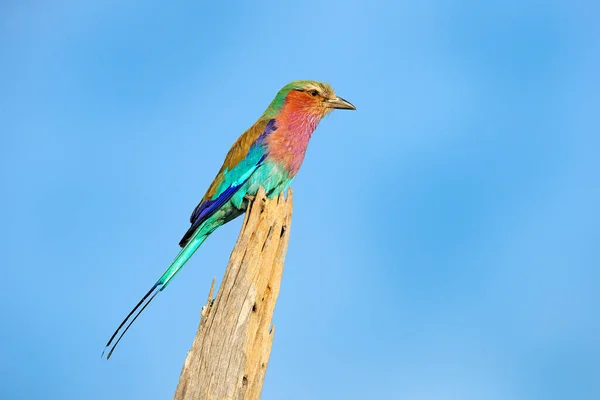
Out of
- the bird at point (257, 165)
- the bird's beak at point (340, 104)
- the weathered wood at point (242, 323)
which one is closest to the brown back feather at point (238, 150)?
the bird at point (257, 165)

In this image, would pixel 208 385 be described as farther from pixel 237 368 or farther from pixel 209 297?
pixel 209 297

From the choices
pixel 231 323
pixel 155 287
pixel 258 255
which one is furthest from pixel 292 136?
→ pixel 231 323

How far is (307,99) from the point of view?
7957 mm

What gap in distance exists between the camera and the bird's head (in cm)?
788

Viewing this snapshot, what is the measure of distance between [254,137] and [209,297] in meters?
3.02

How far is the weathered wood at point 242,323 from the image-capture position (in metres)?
4.34

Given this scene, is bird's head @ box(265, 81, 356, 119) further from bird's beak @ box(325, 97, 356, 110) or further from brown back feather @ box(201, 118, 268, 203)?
brown back feather @ box(201, 118, 268, 203)

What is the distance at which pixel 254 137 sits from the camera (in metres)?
7.43

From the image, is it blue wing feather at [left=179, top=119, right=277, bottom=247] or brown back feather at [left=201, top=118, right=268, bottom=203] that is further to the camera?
brown back feather at [left=201, top=118, right=268, bottom=203]

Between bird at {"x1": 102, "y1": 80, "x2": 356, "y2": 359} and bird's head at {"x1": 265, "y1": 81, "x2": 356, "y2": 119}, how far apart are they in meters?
0.01

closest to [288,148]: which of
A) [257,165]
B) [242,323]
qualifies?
[257,165]

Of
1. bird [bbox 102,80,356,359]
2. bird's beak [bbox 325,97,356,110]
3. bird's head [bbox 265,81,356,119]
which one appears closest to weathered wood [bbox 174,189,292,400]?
bird [bbox 102,80,356,359]

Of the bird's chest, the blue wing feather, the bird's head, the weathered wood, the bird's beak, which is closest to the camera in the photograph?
the weathered wood

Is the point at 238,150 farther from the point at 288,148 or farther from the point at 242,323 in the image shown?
the point at 242,323
